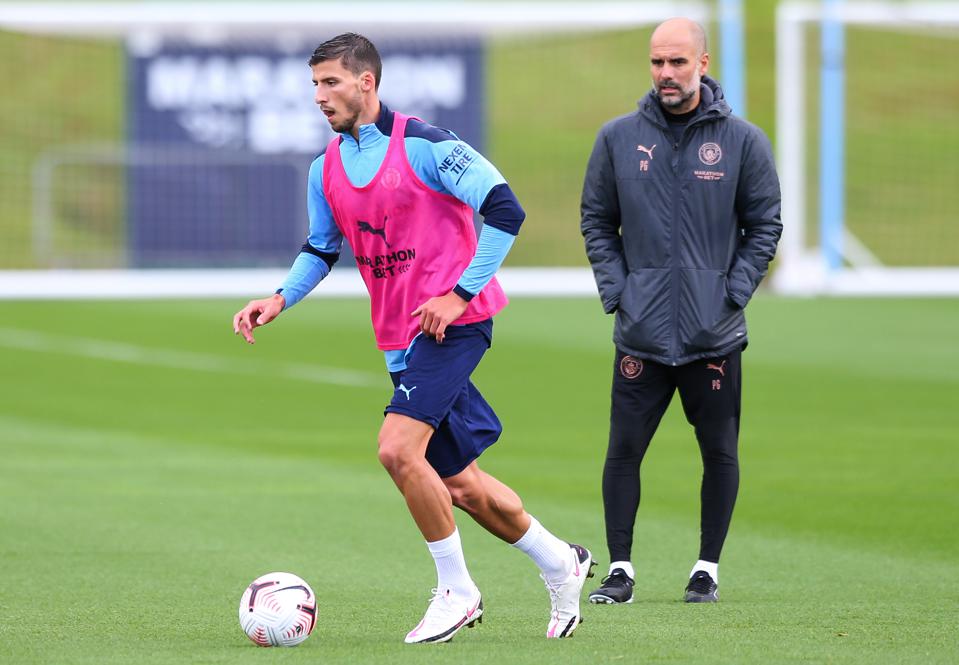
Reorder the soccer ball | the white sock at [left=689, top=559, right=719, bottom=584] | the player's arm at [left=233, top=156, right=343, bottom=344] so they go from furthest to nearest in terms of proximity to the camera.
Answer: the white sock at [left=689, top=559, right=719, bottom=584] < the player's arm at [left=233, top=156, right=343, bottom=344] < the soccer ball

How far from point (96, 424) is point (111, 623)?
23.7 ft

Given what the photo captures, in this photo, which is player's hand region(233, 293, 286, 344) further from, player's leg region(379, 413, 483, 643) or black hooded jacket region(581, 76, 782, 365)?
black hooded jacket region(581, 76, 782, 365)

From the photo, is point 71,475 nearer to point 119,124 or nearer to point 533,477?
point 533,477

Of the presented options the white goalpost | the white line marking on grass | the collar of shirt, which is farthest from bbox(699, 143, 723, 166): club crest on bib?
the white goalpost

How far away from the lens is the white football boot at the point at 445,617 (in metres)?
6.11

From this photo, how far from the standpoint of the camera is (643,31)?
24.4 m

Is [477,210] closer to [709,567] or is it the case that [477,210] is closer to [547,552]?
[547,552]

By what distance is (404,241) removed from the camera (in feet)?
20.8

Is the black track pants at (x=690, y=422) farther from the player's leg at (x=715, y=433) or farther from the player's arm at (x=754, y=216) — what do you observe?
the player's arm at (x=754, y=216)

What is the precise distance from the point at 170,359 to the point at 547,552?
11.9m

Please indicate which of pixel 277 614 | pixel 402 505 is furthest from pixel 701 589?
pixel 402 505

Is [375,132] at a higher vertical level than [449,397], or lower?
higher

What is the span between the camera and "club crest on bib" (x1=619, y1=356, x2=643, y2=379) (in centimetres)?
730

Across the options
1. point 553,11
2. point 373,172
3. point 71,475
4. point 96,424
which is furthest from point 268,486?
point 553,11
